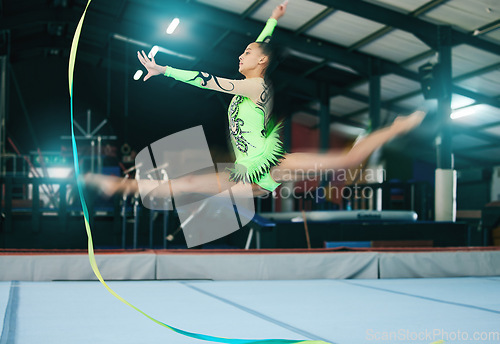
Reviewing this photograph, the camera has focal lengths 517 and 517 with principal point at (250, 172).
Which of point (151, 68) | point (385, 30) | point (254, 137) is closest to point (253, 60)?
point (254, 137)

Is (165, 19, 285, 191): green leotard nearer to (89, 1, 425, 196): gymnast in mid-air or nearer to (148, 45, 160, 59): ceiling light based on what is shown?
(89, 1, 425, 196): gymnast in mid-air

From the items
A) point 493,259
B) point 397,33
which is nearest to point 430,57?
point 397,33

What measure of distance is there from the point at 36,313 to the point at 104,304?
36 cm

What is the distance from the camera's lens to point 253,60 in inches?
73.2

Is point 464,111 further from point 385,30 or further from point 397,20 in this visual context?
point 397,20

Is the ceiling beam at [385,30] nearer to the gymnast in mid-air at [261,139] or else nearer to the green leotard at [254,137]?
the gymnast in mid-air at [261,139]

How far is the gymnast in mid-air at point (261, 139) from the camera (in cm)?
184

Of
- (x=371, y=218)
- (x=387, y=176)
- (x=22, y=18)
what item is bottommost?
(x=371, y=218)

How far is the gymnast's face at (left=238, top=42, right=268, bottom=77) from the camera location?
6.09ft

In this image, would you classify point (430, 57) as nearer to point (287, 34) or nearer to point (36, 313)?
point (287, 34)

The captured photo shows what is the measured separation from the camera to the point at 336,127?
14.6 meters

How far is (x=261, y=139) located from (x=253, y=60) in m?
0.29

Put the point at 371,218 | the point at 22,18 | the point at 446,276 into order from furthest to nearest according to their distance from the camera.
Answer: the point at 22,18 < the point at 371,218 < the point at 446,276

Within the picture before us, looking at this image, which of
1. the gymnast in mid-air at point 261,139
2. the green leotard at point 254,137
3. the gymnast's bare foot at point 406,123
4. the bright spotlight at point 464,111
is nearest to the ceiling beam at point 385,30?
the bright spotlight at point 464,111
